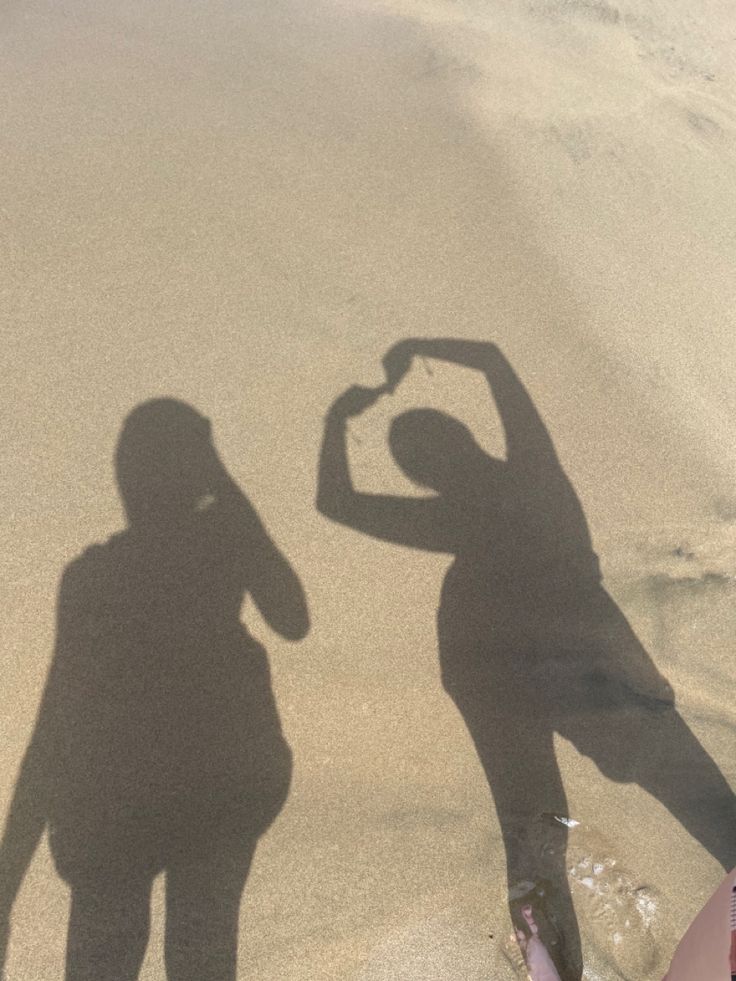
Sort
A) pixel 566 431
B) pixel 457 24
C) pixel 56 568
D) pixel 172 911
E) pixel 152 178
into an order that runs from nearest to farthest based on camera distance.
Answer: pixel 172 911 → pixel 56 568 → pixel 566 431 → pixel 152 178 → pixel 457 24

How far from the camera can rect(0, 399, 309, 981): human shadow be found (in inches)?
89.0

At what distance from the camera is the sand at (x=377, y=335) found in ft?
7.92

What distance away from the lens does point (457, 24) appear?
5.19 m

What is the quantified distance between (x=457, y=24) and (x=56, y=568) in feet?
15.0

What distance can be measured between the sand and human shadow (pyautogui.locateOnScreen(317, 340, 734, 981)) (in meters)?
0.06

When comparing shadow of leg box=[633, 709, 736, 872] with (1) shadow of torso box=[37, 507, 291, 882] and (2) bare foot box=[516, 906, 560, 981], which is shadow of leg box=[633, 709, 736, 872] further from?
(1) shadow of torso box=[37, 507, 291, 882]

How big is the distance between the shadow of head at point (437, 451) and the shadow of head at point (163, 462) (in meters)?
0.80

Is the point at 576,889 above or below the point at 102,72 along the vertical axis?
below

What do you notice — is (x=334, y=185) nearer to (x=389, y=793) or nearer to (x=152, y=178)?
(x=152, y=178)

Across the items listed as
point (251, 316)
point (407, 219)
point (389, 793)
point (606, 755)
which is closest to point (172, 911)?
point (389, 793)

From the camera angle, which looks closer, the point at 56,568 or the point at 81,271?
the point at 56,568

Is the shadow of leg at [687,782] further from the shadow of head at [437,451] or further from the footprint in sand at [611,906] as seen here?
the shadow of head at [437,451]

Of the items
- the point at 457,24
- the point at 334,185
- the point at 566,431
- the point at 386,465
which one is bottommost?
the point at 386,465

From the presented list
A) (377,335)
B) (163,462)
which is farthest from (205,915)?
(377,335)
